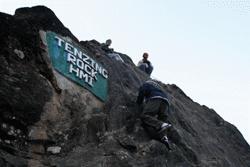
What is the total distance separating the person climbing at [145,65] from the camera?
22.8 m

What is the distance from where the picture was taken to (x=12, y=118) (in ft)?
43.8

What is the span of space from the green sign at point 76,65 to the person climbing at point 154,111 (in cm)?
157

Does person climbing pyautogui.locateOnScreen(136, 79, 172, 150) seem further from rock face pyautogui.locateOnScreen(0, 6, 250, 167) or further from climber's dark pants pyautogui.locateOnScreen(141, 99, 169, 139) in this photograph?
rock face pyautogui.locateOnScreen(0, 6, 250, 167)

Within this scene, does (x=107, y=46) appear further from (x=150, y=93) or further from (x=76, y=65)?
(x=150, y=93)

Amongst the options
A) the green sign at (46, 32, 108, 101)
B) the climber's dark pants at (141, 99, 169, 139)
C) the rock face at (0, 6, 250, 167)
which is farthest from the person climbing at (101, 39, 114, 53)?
the climber's dark pants at (141, 99, 169, 139)

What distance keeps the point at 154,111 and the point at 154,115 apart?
225 millimetres

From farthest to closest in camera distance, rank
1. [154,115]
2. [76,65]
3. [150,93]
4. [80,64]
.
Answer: [80,64] < [76,65] < [150,93] < [154,115]

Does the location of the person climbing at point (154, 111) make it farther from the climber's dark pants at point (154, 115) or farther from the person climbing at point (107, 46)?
the person climbing at point (107, 46)

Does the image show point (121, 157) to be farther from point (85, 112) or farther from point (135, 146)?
point (85, 112)

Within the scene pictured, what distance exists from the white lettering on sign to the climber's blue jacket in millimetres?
1738

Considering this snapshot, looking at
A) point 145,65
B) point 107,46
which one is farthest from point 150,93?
point 145,65

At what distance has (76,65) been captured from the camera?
53.4 feet

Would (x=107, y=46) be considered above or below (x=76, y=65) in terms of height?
above

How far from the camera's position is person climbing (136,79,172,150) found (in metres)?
14.3
